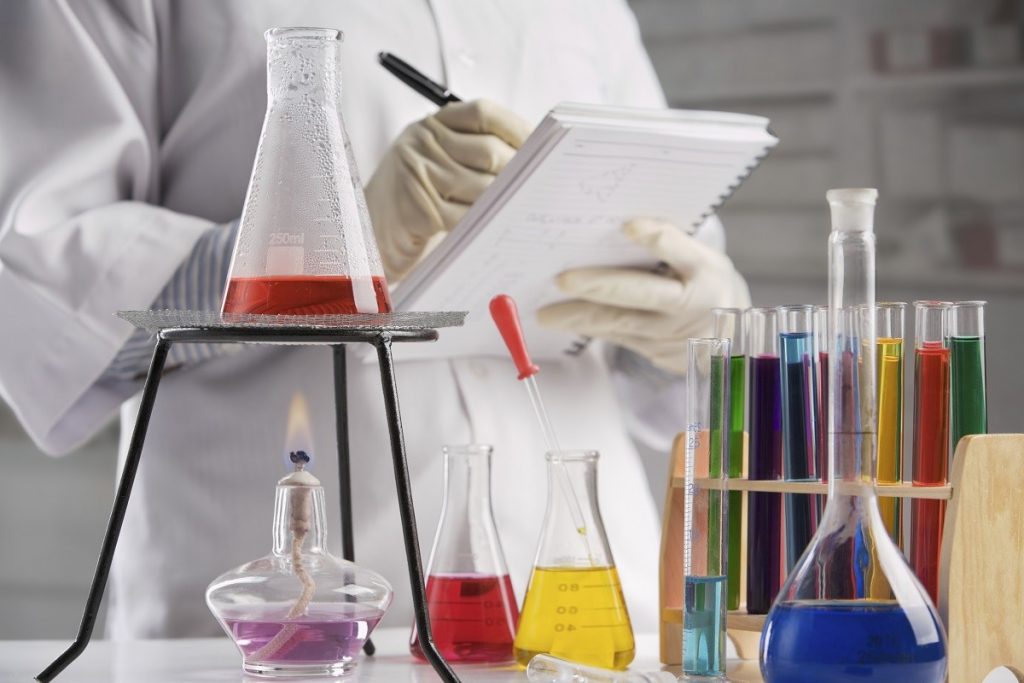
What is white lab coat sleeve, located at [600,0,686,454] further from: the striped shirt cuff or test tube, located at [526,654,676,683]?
test tube, located at [526,654,676,683]

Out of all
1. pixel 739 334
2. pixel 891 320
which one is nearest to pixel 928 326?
pixel 891 320

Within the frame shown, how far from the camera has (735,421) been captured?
2.87 ft

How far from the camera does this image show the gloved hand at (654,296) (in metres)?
1.13

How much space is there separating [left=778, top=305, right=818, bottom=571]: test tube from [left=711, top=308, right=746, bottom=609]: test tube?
0.03 metres

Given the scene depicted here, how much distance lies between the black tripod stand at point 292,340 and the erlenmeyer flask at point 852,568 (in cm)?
21

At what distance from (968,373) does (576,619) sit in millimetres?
305

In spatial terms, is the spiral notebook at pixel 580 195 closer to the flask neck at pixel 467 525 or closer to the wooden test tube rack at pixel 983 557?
the flask neck at pixel 467 525

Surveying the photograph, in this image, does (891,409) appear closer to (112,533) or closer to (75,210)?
(112,533)

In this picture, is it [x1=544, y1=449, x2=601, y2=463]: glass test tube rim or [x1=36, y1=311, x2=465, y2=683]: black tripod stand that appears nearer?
[x1=36, y1=311, x2=465, y2=683]: black tripod stand

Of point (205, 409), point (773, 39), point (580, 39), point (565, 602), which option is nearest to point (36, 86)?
point (205, 409)

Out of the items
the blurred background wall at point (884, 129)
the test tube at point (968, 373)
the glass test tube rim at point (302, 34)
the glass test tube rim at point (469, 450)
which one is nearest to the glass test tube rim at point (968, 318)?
the test tube at point (968, 373)

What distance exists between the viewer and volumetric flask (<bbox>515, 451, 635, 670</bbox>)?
0.83 metres

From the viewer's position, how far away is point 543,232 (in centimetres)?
104

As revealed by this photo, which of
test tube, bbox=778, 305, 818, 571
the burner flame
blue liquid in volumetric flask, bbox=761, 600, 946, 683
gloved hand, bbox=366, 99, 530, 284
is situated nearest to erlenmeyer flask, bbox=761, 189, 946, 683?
blue liquid in volumetric flask, bbox=761, 600, 946, 683
